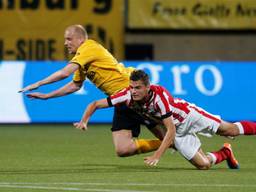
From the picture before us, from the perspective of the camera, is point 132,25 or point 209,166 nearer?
point 209,166

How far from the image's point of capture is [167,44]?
26.9 m

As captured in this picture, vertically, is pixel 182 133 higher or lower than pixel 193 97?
higher

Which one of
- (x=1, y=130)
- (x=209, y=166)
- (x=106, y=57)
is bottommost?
(x=1, y=130)

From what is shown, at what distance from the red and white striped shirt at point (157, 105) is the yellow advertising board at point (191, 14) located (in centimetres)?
1370

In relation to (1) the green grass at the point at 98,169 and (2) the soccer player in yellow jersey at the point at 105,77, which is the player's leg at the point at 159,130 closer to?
(2) the soccer player in yellow jersey at the point at 105,77

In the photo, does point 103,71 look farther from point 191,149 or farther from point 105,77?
point 191,149

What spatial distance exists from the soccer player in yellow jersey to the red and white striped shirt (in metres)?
0.39

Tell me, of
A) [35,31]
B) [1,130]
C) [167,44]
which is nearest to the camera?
[1,130]

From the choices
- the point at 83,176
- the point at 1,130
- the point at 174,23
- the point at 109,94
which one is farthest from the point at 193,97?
the point at 83,176

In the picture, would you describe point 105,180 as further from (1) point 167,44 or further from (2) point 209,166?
(1) point 167,44

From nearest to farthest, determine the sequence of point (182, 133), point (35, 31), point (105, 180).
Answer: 1. point (105, 180)
2. point (182, 133)
3. point (35, 31)

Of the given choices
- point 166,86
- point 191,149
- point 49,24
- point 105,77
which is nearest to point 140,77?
point 191,149

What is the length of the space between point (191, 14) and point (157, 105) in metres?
14.6

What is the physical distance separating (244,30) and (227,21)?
59 cm
